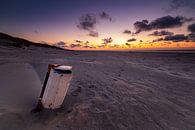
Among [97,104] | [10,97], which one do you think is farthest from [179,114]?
[10,97]

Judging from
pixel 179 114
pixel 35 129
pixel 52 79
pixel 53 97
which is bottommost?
pixel 179 114

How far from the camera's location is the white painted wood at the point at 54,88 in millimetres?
3256

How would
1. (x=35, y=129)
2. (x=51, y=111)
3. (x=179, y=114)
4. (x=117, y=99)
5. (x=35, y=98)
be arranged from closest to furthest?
(x=35, y=129), (x=51, y=111), (x=179, y=114), (x=35, y=98), (x=117, y=99)

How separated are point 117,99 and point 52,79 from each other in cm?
254

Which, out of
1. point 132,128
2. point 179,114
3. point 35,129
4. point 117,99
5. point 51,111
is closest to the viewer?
point 35,129

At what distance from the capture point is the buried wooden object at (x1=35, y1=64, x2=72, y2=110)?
3260 mm

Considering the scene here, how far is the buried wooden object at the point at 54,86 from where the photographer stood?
326 cm

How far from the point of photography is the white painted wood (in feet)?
10.7

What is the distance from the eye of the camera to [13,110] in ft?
11.5

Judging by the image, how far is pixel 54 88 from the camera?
328 cm

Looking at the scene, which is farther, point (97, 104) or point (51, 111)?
point (97, 104)

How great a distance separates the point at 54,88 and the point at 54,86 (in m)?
0.05

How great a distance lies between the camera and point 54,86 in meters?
3.27

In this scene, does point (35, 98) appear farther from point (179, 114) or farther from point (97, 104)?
point (179, 114)
